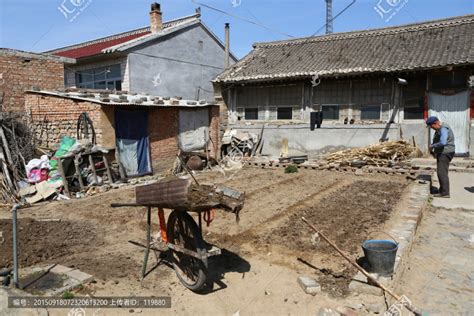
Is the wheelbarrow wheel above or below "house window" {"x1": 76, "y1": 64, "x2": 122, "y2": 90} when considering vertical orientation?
below

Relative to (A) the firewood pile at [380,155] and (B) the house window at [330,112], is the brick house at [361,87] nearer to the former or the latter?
(B) the house window at [330,112]

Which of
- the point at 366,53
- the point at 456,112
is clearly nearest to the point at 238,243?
the point at 456,112

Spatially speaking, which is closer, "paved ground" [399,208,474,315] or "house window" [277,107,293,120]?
"paved ground" [399,208,474,315]

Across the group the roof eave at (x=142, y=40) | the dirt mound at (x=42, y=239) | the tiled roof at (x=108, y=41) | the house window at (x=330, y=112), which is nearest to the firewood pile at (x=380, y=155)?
the house window at (x=330, y=112)

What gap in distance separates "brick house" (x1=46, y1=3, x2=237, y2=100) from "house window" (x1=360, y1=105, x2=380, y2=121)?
970 cm

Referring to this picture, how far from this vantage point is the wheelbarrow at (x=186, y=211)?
367 centimetres

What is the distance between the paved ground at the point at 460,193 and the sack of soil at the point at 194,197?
5959 millimetres

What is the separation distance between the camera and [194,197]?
3.66 meters

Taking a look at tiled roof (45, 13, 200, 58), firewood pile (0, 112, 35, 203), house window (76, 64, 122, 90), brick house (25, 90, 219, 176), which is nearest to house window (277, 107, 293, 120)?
brick house (25, 90, 219, 176)

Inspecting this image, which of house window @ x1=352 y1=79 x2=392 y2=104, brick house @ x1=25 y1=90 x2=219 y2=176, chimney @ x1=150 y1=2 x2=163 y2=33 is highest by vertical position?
chimney @ x1=150 y1=2 x2=163 y2=33

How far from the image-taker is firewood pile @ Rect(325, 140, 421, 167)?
1273cm

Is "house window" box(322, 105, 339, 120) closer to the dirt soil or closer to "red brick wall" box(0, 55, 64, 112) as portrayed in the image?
the dirt soil

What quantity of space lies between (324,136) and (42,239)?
12.1 metres

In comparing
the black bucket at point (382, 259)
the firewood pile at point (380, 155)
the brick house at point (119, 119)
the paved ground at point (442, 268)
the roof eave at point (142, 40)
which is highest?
the roof eave at point (142, 40)
